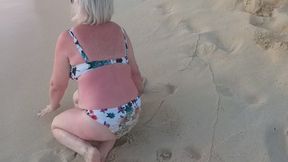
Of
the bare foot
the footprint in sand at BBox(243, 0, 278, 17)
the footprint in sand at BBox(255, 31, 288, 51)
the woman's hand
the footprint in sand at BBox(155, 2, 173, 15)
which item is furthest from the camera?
the footprint in sand at BBox(155, 2, 173, 15)

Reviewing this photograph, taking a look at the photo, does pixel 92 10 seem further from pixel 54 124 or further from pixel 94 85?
pixel 54 124

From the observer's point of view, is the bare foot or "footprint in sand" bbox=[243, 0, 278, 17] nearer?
the bare foot

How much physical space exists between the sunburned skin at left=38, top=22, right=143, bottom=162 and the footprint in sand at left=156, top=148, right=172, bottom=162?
254 mm

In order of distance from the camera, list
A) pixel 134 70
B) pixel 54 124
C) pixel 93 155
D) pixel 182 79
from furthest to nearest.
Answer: pixel 182 79
pixel 134 70
pixel 54 124
pixel 93 155

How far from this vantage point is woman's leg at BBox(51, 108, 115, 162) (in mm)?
2545

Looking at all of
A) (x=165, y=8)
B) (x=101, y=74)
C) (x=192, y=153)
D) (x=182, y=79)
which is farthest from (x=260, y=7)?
(x=101, y=74)

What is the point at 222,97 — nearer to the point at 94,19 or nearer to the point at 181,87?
the point at 181,87

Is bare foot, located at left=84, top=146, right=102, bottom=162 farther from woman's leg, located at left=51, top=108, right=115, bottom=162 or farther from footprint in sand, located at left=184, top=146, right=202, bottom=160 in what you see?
footprint in sand, located at left=184, top=146, right=202, bottom=160

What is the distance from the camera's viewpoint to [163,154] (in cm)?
265

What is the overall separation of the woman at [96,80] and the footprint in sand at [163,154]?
209 millimetres

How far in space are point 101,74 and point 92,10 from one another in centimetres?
34

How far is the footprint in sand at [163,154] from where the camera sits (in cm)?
262

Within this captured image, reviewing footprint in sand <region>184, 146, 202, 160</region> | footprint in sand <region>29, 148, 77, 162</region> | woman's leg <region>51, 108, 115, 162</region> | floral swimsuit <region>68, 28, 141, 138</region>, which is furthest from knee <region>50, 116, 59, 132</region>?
footprint in sand <region>184, 146, 202, 160</region>

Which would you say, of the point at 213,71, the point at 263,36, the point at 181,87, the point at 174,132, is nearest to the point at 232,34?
the point at 263,36
